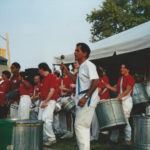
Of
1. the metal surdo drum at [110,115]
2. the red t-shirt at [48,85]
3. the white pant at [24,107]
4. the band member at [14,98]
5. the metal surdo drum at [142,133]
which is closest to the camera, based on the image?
the metal surdo drum at [142,133]

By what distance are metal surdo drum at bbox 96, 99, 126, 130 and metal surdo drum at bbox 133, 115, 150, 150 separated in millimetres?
1542

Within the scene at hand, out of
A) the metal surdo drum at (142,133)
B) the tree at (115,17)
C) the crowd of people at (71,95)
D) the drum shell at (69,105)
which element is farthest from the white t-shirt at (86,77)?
the tree at (115,17)

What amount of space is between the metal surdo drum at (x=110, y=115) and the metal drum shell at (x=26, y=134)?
1.97 meters

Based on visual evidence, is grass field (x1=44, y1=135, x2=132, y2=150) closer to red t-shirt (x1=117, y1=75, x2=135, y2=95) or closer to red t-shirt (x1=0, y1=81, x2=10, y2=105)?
red t-shirt (x1=117, y1=75, x2=135, y2=95)

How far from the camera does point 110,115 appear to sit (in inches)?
311

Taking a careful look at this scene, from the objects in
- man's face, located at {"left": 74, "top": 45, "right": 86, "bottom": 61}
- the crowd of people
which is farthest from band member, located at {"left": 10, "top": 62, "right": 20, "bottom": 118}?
man's face, located at {"left": 74, "top": 45, "right": 86, "bottom": 61}

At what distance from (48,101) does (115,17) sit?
105ft

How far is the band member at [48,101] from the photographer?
27.4 ft

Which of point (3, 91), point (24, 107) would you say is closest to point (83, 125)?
point (24, 107)

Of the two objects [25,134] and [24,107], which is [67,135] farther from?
[25,134]

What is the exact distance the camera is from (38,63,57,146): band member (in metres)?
8.36

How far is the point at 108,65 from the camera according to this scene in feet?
49.1

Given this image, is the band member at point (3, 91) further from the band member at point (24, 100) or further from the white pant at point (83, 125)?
the white pant at point (83, 125)

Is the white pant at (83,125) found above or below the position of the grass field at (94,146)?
above
